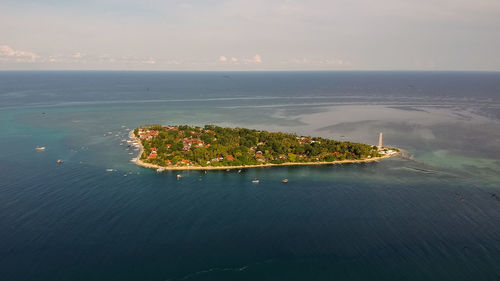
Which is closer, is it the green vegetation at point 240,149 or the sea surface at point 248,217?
the sea surface at point 248,217

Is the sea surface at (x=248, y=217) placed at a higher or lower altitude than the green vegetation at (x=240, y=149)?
lower

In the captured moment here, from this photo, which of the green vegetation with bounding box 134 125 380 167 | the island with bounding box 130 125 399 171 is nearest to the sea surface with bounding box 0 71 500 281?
the island with bounding box 130 125 399 171

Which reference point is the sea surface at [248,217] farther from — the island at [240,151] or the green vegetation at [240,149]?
the green vegetation at [240,149]

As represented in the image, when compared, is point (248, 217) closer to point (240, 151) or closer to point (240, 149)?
point (240, 151)

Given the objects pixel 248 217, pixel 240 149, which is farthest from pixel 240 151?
pixel 248 217

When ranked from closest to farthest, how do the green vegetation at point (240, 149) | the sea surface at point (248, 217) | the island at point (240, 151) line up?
the sea surface at point (248, 217), the island at point (240, 151), the green vegetation at point (240, 149)

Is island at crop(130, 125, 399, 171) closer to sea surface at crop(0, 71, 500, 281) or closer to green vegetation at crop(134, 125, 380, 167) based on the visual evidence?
green vegetation at crop(134, 125, 380, 167)

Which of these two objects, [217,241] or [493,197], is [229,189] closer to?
[217,241]

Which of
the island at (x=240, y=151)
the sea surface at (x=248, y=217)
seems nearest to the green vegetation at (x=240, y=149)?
the island at (x=240, y=151)
